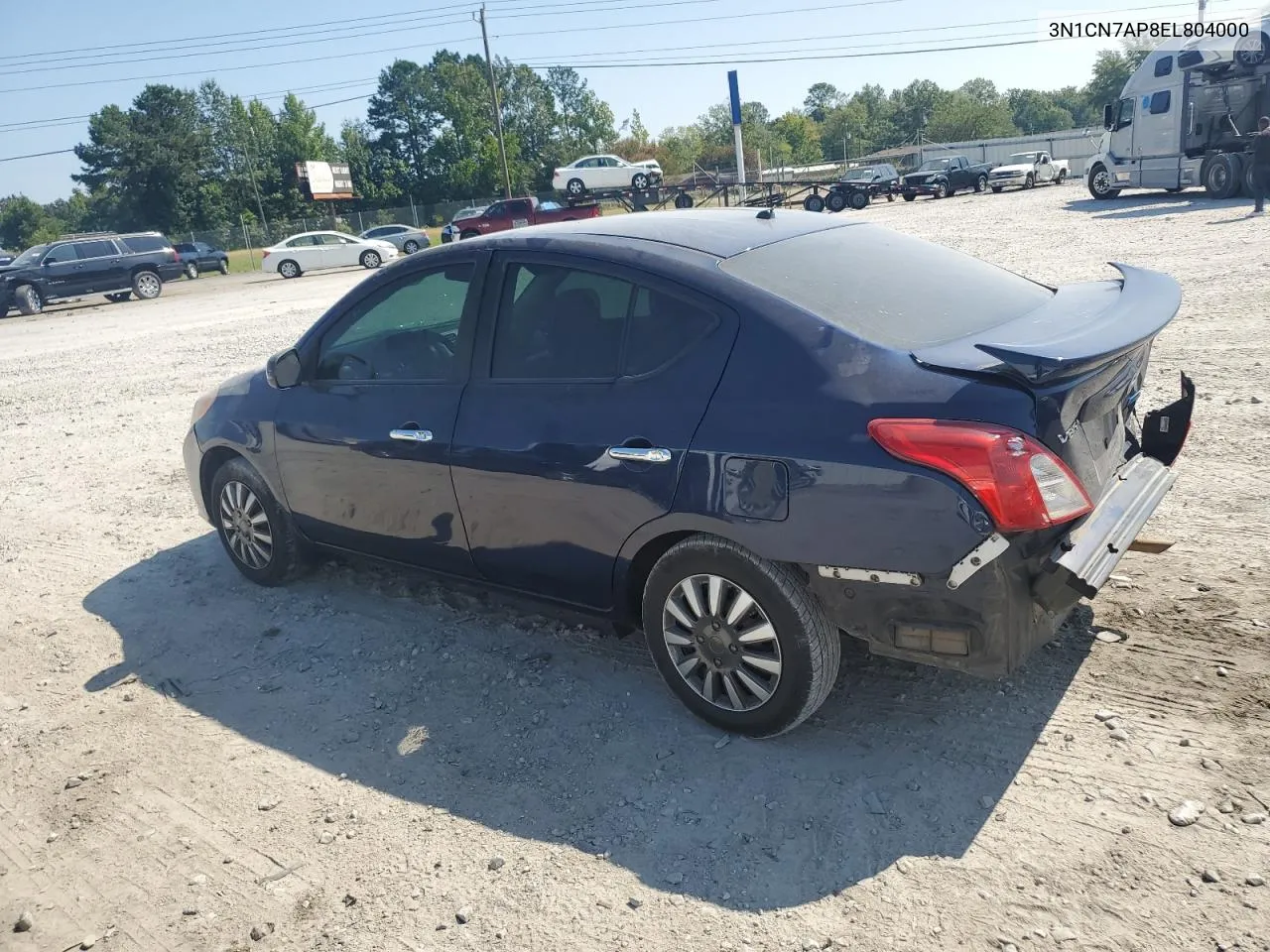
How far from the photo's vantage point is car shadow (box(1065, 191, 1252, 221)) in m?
19.9

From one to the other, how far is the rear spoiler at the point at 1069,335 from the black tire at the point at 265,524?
11.3ft

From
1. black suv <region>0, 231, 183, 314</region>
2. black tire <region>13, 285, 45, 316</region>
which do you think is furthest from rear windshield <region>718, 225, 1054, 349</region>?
black tire <region>13, 285, 45, 316</region>

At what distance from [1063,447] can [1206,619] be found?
144 cm

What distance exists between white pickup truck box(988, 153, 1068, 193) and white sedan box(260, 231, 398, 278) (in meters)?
24.2

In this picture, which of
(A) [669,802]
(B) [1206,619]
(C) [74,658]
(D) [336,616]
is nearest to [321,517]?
(D) [336,616]

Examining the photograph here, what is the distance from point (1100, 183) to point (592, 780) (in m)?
26.9

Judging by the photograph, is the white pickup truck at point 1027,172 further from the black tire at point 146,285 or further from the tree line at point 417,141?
the tree line at point 417,141

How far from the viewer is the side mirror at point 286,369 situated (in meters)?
4.79

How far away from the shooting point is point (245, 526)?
5250 millimetres

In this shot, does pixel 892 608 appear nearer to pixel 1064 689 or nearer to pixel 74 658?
pixel 1064 689

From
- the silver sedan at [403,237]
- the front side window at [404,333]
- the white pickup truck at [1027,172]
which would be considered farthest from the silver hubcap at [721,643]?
the white pickup truck at [1027,172]

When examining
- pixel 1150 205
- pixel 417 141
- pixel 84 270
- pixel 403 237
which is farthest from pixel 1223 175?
pixel 417 141

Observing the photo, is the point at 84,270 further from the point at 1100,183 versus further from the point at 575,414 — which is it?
the point at 575,414

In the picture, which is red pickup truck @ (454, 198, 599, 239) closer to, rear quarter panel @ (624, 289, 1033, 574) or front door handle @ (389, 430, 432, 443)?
front door handle @ (389, 430, 432, 443)
